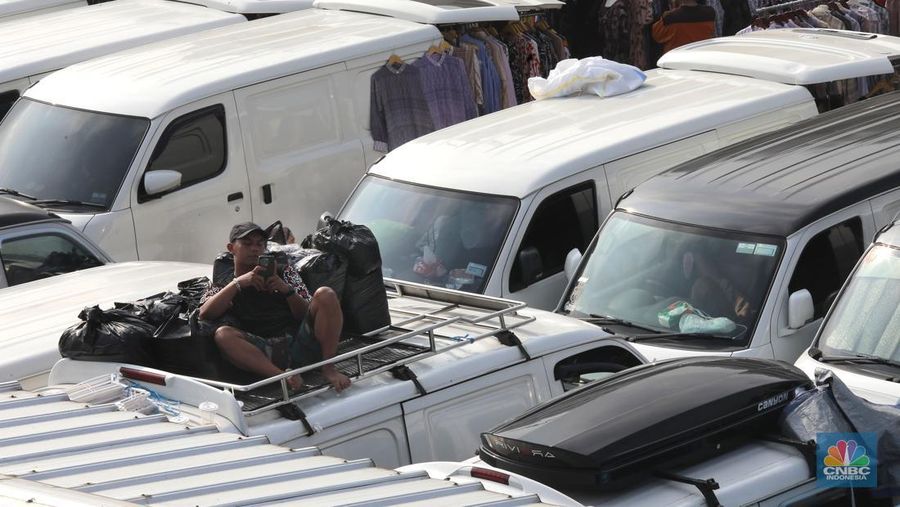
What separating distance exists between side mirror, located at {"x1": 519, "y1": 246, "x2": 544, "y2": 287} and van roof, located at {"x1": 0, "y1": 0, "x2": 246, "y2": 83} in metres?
5.55

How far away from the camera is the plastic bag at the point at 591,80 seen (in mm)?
10352

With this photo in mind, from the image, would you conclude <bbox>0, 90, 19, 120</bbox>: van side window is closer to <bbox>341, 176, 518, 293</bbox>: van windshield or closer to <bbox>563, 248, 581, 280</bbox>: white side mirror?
<bbox>341, 176, 518, 293</bbox>: van windshield

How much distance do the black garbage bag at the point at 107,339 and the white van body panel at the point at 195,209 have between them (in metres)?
4.06

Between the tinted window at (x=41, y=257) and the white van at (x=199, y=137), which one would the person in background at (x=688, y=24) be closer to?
the white van at (x=199, y=137)

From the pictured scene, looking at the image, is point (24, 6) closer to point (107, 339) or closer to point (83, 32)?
point (83, 32)

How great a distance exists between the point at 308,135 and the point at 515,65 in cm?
258

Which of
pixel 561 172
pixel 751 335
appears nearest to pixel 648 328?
pixel 751 335

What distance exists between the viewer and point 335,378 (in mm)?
5988

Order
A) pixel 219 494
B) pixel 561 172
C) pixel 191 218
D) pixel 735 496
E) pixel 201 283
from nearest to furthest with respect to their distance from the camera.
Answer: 1. pixel 219 494
2. pixel 735 496
3. pixel 201 283
4. pixel 561 172
5. pixel 191 218

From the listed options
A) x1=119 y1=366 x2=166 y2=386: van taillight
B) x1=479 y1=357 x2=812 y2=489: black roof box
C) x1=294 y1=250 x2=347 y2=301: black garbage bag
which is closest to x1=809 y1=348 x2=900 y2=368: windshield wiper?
x1=479 y1=357 x2=812 y2=489: black roof box

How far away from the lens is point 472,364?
20.7ft

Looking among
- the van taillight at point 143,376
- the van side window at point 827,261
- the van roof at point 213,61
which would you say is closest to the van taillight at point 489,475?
the van taillight at point 143,376

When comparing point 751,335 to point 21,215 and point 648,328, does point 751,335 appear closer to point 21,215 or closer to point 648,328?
point 648,328

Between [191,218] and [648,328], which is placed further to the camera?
[191,218]
